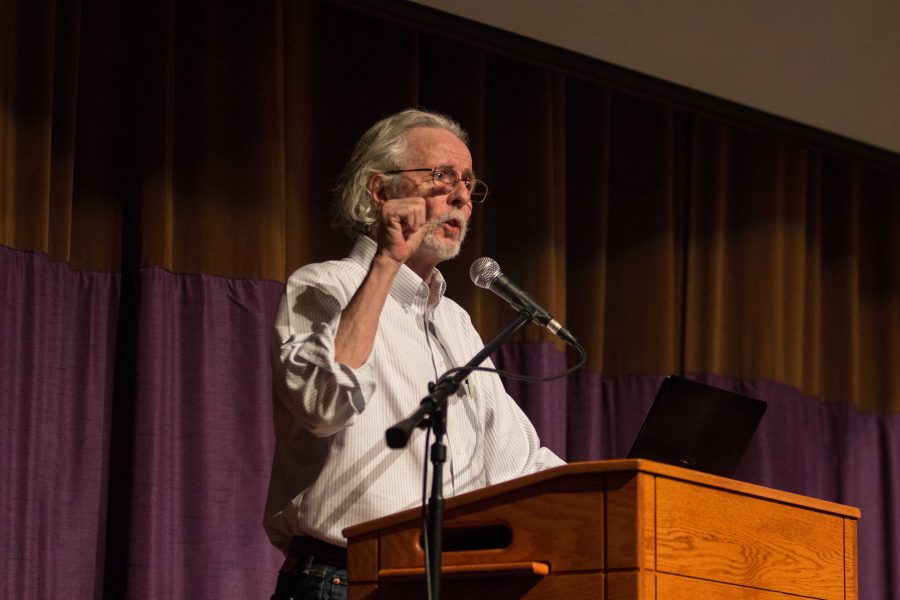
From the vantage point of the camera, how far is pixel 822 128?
454 centimetres

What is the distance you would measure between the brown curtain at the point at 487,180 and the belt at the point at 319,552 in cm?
126

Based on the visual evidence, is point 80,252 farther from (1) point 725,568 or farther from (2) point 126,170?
(1) point 725,568

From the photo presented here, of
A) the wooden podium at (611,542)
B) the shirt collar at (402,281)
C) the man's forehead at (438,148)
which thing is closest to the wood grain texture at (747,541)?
the wooden podium at (611,542)

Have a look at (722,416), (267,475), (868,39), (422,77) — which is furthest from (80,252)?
(868,39)

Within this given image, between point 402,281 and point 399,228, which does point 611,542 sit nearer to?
point 399,228

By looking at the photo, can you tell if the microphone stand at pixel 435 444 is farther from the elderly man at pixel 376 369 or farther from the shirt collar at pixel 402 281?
the shirt collar at pixel 402 281

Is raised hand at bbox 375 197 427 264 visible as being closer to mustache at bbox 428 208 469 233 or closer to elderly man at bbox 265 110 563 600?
elderly man at bbox 265 110 563 600

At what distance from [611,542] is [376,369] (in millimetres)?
742

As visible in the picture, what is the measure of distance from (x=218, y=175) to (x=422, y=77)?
35.4 inches

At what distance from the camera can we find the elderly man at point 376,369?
2.11 m

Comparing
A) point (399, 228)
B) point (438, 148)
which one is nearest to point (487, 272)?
point (399, 228)

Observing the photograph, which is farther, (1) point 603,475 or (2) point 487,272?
(2) point 487,272

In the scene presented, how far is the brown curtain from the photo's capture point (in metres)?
3.22

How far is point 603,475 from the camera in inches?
68.7
